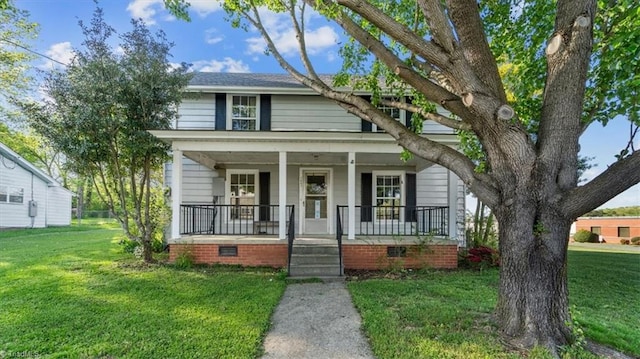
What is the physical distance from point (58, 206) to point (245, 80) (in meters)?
18.4

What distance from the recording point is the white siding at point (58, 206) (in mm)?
20562

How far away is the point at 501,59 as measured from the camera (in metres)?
7.11

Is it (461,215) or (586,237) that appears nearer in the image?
(461,215)

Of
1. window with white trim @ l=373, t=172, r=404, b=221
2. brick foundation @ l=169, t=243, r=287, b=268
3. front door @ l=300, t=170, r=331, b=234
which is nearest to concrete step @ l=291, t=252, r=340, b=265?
brick foundation @ l=169, t=243, r=287, b=268

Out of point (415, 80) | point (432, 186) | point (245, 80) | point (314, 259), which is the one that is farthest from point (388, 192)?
point (415, 80)

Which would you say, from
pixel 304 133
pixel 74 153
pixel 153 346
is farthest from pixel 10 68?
pixel 153 346

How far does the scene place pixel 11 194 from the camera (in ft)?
56.9

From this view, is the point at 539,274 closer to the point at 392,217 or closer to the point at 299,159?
the point at 392,217

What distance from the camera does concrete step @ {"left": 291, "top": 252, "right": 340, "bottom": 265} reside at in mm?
7749

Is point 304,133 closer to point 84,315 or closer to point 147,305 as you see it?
point 147,305

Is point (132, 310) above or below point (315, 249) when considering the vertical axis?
below

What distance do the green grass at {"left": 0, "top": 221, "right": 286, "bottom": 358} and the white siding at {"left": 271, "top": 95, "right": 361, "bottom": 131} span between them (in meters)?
5.07

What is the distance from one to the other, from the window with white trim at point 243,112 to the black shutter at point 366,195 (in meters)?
3.78

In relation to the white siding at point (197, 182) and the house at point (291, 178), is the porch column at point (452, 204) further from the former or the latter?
the white siding at point (197, 182)
